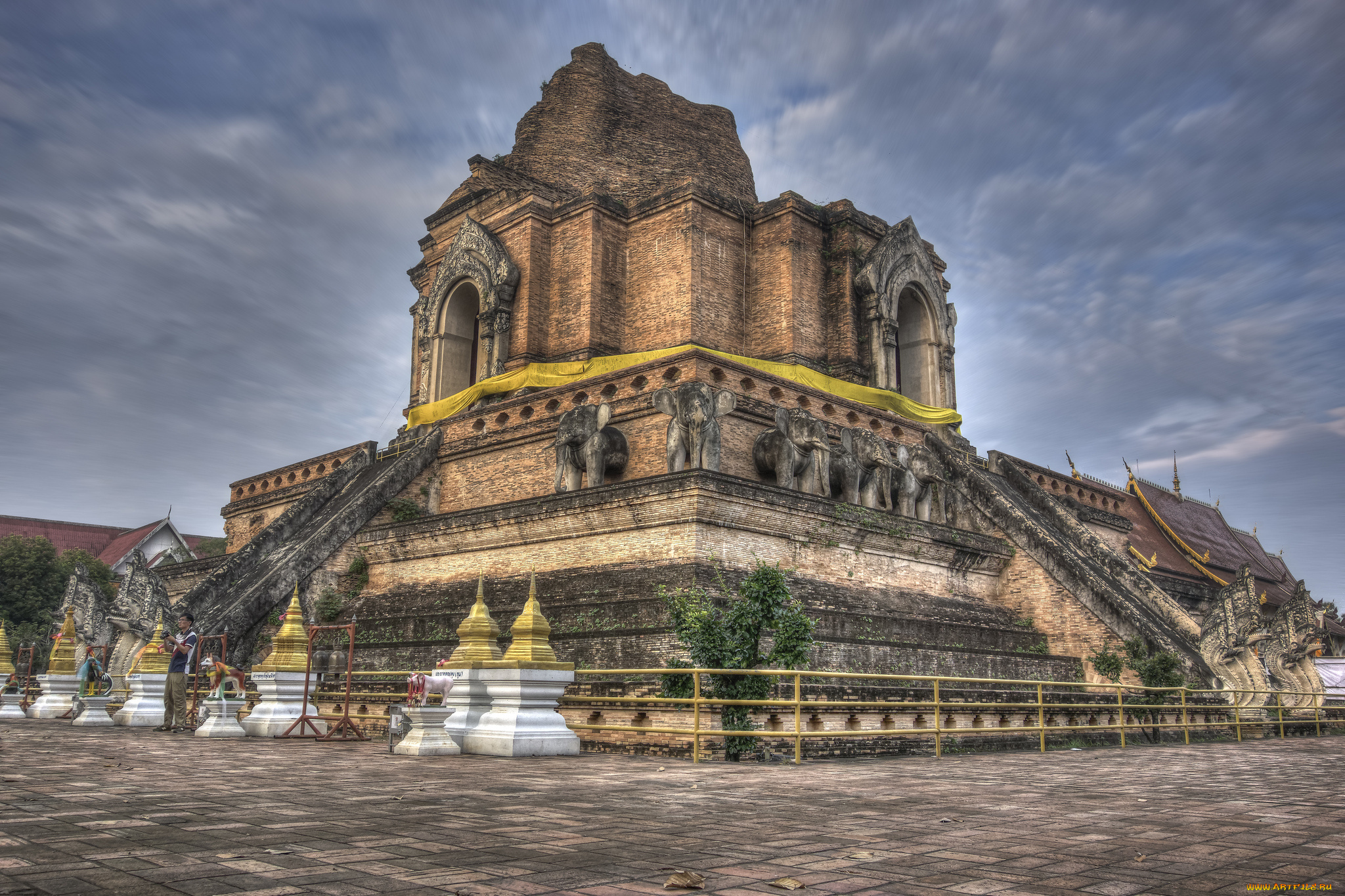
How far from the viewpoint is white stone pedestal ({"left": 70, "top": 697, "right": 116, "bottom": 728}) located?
12533 mm

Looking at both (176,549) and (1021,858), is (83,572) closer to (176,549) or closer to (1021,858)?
(1021,858)

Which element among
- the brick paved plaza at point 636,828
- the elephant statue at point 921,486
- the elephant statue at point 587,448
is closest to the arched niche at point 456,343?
the elephant statue at point 587,448

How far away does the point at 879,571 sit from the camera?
46.6 feet

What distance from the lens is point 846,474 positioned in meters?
15.2

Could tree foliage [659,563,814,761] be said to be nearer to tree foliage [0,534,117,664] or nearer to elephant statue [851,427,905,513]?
elephant statue [851,427,905,513]

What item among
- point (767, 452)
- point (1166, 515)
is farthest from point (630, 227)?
point (1166, 515)

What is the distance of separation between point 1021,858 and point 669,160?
20.9 m

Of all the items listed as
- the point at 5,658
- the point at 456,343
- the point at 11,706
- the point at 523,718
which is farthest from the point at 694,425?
the point at 5,658

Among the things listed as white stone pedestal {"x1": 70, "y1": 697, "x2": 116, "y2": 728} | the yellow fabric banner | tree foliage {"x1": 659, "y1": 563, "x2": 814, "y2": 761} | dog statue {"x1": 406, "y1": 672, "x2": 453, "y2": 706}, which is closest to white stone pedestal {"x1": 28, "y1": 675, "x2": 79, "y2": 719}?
white stone pedestal {"x1": 70, "y1": 697, "x2": 116, "y2": 728}

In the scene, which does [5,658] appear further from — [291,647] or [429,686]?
[429,686]

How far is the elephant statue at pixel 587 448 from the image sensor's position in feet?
49.4

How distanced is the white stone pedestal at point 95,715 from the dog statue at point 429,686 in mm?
5241

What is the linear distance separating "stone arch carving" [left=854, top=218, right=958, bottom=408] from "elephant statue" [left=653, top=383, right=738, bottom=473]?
668 centimetres

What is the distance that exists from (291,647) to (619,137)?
15920 millimetres
